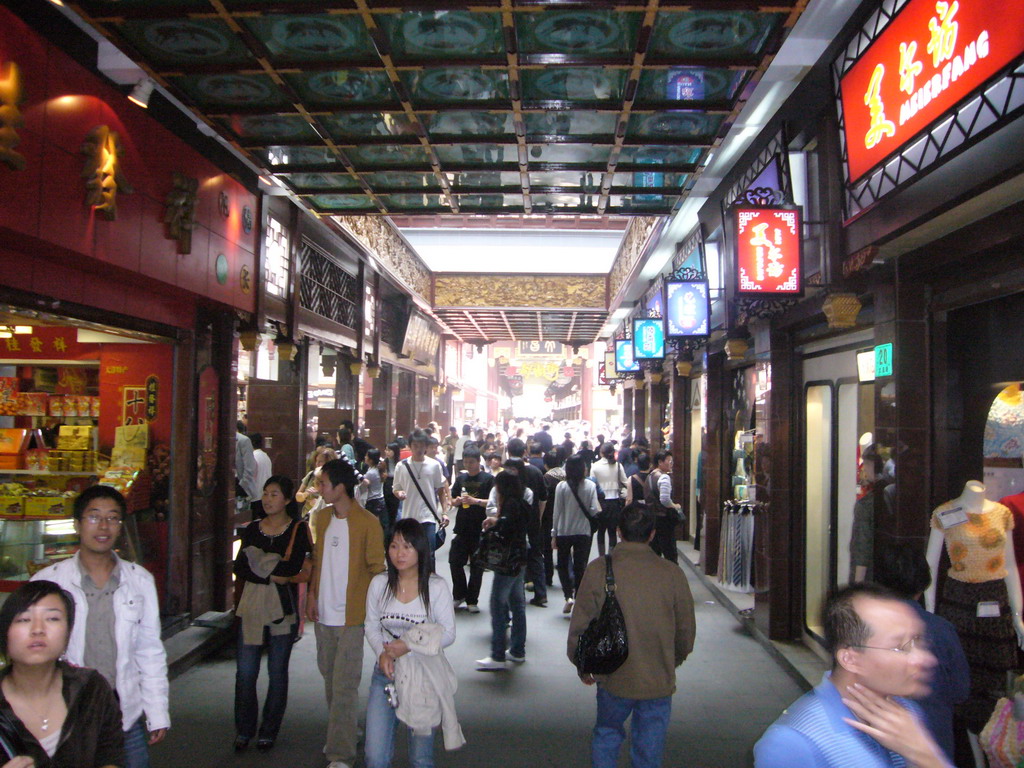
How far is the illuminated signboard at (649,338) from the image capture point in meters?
11.1

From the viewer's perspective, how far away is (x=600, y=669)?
3230mm

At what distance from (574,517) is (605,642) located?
3.96 meters

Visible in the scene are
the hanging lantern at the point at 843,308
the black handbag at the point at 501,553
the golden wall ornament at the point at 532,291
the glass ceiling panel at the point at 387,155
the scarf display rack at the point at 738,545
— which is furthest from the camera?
the golden wall ornament at the point at 532,291

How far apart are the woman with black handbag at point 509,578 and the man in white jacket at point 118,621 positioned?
2994 millimetres

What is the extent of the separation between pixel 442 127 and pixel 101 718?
14.7 feet

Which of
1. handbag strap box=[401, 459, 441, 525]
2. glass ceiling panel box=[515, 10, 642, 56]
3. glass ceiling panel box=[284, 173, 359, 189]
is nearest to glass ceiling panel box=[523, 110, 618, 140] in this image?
glass ceiling panel box=[515, 10, 642, 56]

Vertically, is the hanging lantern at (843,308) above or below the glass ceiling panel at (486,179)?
below

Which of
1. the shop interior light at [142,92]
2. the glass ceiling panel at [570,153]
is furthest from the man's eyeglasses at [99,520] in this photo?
the glass ceiling panel at [570,153]

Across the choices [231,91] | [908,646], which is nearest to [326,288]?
[231,91]

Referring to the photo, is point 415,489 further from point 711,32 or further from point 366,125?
point 711,32

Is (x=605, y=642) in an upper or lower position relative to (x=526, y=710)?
upper

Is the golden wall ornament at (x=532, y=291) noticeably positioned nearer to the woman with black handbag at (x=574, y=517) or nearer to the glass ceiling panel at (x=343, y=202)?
the glass ceiling panel at (x=343, y=202)

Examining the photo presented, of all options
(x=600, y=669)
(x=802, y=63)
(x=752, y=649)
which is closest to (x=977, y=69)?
(x=802, y=63)

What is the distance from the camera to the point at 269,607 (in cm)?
409
